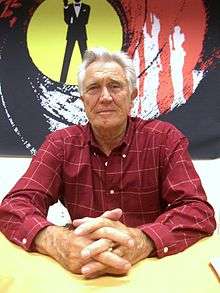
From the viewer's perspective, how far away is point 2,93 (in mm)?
2264

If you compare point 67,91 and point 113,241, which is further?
point 67,91

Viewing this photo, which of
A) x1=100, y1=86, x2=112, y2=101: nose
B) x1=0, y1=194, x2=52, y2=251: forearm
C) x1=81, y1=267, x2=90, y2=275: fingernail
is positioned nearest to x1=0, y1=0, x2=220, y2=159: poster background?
x1=100, y1=86, x2=112, y2=101: nose

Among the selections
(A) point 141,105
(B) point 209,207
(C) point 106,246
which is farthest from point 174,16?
(C) point 106,246

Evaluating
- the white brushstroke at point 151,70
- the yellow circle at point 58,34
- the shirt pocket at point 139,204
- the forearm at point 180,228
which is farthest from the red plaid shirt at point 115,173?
the yellow circle at point 58,34

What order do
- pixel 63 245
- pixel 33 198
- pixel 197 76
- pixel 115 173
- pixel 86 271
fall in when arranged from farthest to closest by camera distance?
1. pixel 197 76
2. pixel 115 173
3. pixel 33 198
4. pixel 63 245
5. pixel 86 271

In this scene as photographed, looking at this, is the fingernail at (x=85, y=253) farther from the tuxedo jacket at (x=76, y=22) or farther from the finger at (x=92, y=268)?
the tuxedo jacket at (x=76, y=22)

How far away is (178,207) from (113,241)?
1.08ft

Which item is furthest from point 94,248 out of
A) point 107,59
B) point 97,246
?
point 107,59

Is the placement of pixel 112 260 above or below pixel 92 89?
below

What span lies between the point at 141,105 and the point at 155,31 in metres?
0.39

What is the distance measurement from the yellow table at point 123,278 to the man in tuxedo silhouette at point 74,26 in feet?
4.39

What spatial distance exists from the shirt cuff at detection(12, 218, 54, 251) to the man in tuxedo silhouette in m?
1.20

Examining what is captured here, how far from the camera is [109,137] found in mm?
1633

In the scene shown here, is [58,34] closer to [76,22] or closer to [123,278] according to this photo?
[76,22]
